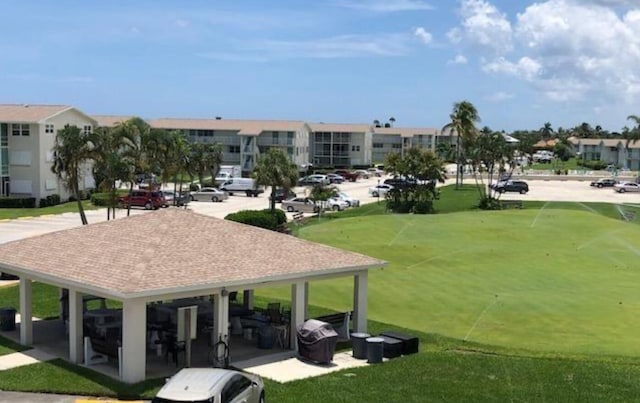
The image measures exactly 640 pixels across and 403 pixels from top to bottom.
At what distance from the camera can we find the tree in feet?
188

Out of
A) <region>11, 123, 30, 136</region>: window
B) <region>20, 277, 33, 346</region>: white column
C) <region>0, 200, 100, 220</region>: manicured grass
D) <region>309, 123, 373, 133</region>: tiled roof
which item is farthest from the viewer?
<region>309, 123, 373, 133</region>: tiled roof

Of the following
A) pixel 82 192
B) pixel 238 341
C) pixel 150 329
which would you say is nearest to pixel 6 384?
pixel 150 329

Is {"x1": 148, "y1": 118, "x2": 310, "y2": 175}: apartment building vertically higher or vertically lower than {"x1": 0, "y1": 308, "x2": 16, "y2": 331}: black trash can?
higher

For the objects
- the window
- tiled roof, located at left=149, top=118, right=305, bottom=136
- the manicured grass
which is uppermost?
tiled roof, located at left=149, top=118, right=305, bottom=136

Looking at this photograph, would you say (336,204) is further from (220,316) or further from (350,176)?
(220,316)

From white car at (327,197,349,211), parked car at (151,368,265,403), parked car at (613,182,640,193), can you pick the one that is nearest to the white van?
white car at (327,197,349,211)

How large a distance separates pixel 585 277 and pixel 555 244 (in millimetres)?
8900

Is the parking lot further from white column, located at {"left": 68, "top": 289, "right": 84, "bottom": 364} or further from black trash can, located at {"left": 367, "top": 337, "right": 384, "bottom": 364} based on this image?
black trash can, located at {"left": 367, "top": 337, "right": 384, "bottom": 364}

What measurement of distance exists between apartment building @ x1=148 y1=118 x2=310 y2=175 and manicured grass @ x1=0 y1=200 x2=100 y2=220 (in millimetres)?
36225

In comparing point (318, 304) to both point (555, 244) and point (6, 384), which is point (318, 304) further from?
point (555, 244)

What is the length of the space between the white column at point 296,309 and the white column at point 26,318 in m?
6.94

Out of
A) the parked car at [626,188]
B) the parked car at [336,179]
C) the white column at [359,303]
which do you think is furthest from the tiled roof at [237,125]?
the white column at [359,303]

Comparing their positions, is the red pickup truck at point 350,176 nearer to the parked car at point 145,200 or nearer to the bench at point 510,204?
the bench at point 510,204

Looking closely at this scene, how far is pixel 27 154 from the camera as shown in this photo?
69.2 metres
